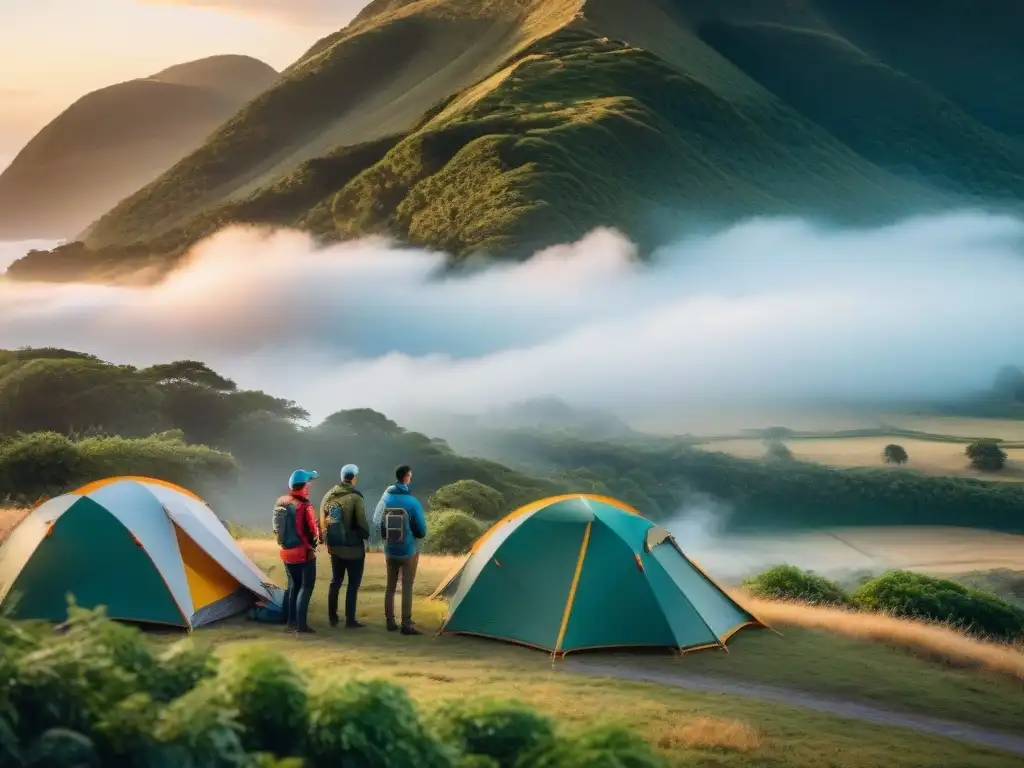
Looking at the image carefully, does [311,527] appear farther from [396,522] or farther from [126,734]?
[126,734]

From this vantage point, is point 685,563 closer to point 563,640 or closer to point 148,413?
point 563,640

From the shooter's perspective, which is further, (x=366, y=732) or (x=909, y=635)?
(x=909, y=635)

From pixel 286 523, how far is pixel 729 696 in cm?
686

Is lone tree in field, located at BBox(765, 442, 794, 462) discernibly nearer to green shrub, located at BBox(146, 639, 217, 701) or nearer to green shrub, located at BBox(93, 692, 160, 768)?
green shrub, located at BBox(146, 639, 217, 701)

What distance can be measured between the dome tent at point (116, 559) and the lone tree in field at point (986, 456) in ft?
587

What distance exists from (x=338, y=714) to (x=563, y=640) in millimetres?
9173

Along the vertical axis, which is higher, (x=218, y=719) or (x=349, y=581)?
(x=218, y=719)

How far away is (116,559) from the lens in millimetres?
18438

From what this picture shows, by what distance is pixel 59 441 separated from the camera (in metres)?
53.6

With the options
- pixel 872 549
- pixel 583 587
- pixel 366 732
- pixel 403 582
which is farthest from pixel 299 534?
pixel 872 549

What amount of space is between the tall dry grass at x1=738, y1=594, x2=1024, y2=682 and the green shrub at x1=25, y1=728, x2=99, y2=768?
576 inches

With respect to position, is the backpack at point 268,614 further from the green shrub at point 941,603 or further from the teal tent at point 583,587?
the green shrub at point 941,603

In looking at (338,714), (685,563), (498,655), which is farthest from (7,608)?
(685,563)

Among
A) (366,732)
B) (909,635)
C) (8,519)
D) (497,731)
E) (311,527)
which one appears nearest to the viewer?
(366,732)
